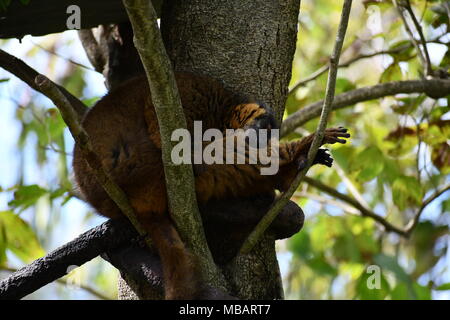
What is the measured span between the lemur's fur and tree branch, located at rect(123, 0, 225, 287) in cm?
10

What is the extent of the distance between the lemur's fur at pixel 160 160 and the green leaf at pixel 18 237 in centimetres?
138

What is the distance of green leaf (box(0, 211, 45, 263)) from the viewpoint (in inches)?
194

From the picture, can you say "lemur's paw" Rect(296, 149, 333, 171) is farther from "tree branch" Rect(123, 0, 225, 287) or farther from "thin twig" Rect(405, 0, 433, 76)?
"thin twig" Rect(405, 0, 433, 76)

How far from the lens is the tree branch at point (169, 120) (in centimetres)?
271

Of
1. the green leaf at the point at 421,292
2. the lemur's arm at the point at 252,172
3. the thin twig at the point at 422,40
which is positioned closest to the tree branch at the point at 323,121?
the lemur's arm at the point at 252,172

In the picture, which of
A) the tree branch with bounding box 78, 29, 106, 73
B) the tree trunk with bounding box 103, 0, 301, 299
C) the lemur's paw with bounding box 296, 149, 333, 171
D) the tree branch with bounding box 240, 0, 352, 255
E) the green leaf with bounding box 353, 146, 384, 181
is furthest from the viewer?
the green leaf with bounding box 353, 146, 384, 181

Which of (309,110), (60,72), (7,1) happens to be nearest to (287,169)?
(309,110)

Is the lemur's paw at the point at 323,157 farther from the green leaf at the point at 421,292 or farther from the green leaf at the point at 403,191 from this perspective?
the green leaf at the point at 403,191

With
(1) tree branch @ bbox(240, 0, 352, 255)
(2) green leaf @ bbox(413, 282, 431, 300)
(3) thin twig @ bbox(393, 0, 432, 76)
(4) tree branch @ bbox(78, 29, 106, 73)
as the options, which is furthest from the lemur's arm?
(4) tree branch @ bbox(78, 29, 106, 73)

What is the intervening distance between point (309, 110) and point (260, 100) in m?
1.00

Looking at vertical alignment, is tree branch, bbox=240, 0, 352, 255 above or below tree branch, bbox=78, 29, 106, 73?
below

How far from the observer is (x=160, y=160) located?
3.47 meters

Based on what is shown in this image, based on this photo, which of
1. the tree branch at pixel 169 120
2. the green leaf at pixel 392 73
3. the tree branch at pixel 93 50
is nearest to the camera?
the tree branch at pixel 169 120

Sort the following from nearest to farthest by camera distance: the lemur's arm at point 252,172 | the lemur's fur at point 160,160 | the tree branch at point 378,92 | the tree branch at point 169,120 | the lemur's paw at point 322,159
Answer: the tree branch at point 169,120, the lemur's fur at point 160,160, the lemur's paw at point 322,159, the lemur's arm at point 252,172, the tree branch at point 378,92
